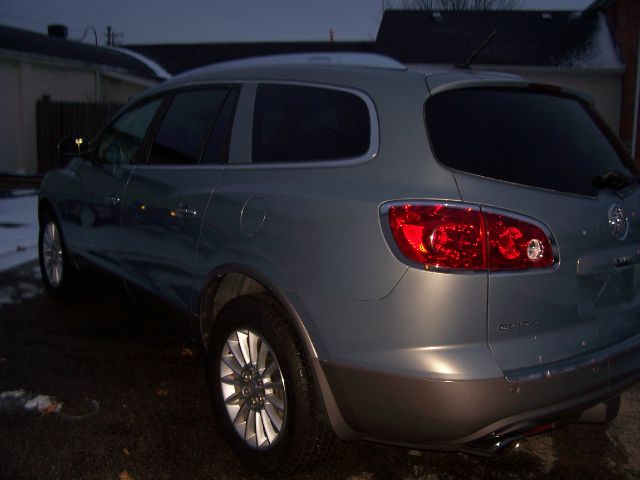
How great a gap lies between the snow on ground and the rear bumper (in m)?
5.61

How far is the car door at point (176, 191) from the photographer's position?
3.58 meters

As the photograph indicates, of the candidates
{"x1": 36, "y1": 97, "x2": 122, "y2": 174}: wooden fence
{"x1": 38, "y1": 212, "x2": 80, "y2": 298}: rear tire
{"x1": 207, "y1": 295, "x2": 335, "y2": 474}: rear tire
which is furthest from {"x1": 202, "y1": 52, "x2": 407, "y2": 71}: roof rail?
{"x1": 36, "y1": 97, "x2": 122, "y2": 174}: wooden fence

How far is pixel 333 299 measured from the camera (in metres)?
2.67

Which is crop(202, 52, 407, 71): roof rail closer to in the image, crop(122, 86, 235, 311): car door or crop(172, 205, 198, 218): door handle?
crop(122, 86, 235, 311): car door

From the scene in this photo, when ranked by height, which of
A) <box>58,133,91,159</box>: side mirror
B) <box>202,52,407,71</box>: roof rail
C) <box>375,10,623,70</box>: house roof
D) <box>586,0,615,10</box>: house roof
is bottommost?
<box>58,133,91,159</box>: side mirror

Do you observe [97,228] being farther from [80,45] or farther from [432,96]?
[80,45]

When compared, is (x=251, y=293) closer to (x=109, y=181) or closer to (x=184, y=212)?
(x=184, y=212)

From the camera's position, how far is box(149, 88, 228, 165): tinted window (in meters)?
3.78

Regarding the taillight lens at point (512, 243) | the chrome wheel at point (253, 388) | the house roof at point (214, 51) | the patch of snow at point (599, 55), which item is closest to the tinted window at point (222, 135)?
the chrome wheel at point (253, 388)

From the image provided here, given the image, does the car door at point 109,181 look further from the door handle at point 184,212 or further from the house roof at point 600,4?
the house roof at point 600,4

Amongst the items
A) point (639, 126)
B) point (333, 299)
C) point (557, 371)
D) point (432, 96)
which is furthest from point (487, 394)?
point (639, 126)

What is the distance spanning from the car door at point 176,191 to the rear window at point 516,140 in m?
1.24

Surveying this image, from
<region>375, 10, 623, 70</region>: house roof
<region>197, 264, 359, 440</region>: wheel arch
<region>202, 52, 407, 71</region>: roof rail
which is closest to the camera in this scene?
<region>197, 264, 359, 440</region>: wheel arch

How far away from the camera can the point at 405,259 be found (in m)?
2.50
